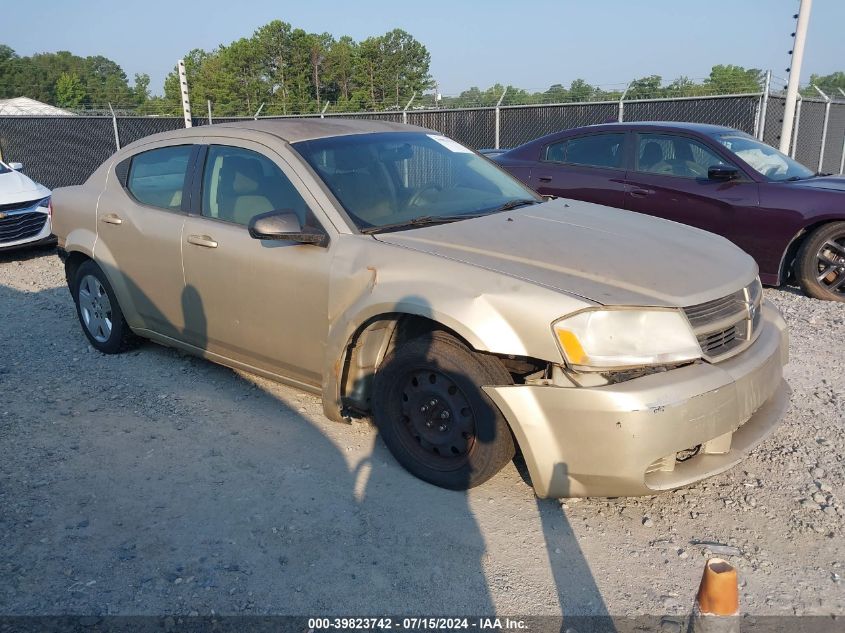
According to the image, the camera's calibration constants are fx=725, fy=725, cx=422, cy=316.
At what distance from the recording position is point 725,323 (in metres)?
3.13

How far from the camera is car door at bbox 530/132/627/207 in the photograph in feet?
24.7

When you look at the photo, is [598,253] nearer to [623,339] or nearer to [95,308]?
[623,339]

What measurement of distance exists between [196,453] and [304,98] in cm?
7603

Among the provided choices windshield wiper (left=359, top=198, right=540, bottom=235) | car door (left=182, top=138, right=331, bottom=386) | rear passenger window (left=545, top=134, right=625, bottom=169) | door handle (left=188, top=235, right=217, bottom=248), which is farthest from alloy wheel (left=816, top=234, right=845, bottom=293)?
door handle (left=188, top=235, right=217, bottom=248)

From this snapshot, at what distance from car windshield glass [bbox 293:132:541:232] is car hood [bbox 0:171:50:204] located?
280 inches

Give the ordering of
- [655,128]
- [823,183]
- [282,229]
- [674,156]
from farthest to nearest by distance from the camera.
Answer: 1. [655,128]
2. [674,156]
3. [823,183]
4. [282,229]

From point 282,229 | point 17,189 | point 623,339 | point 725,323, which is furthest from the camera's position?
point 17,189

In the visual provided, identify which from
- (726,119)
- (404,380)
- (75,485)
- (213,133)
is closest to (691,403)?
(404,380)

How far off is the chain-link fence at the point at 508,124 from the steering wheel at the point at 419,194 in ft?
31.7

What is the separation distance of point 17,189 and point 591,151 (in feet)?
24.5

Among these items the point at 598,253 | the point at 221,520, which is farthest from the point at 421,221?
the point at 221,520

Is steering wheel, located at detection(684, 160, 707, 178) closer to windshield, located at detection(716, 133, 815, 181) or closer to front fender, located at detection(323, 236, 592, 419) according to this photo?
windshield, located at detection(716, 133, 815, 181)

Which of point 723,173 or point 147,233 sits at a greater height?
point 723,173

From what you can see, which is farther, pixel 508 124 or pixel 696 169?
pixel 508 124
